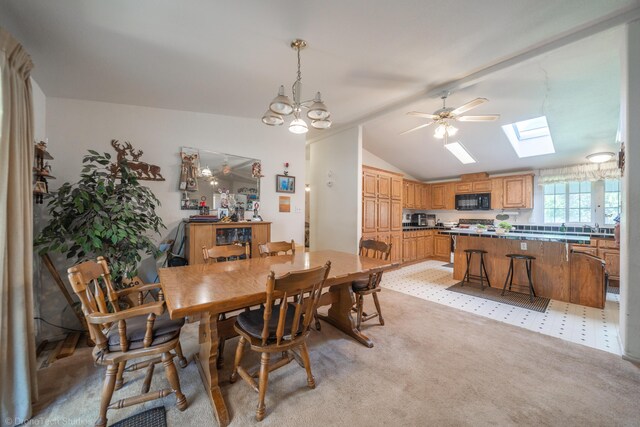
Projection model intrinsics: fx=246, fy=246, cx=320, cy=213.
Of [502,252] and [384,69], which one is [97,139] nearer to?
[384,69]

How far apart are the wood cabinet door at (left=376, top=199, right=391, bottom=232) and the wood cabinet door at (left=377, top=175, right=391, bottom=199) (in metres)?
0.11

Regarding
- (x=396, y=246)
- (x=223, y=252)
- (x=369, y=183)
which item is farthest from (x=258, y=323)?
(x=396, y=246)

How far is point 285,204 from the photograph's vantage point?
13.9ft

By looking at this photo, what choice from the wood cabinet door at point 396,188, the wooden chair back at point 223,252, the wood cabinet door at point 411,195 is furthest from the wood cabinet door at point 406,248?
the wooden chair back at point 223,252

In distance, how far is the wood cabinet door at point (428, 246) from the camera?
6.57m

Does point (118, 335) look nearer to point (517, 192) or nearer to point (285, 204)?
point (285, 204)

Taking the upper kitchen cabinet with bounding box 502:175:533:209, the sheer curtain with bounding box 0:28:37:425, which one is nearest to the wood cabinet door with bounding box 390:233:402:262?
the upper kitchen cabinet with bounding box 502:175:533:209

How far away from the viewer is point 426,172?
677 centimetres

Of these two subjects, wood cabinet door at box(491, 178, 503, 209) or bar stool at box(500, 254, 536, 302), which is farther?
wood cabinet door at box(491, 178, 503, 209)

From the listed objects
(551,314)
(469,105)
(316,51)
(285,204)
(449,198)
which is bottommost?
(551,314)

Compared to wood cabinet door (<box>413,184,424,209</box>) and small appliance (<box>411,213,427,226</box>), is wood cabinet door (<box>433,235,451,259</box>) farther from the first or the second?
wood cabinet door (<box>413,184,424,209</box>)

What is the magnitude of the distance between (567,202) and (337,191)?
4.94m

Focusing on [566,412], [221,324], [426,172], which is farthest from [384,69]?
[426,172]

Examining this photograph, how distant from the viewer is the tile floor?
2.48 meters
